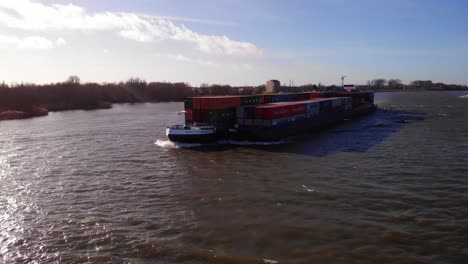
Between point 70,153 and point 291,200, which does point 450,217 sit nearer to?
point 291,200

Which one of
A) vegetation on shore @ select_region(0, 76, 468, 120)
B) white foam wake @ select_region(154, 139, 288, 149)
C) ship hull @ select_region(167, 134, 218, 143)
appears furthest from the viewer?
vegetation on shore @ select_region(0, 76, 468, 120)

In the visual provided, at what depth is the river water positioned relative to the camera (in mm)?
12508

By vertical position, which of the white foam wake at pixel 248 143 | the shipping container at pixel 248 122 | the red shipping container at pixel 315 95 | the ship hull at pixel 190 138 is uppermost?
the red shipping container at pixel 315 95

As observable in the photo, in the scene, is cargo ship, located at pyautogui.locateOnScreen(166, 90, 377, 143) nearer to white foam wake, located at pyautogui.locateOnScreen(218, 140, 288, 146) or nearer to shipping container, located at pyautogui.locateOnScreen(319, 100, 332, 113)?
white foam wake, located at pyautogui.locateOnScreen(218, 140, 288, 146)

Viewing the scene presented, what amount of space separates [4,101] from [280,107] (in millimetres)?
86614

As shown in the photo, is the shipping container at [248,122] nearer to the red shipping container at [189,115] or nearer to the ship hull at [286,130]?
the ship hull at [286,130]

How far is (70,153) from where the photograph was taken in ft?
102

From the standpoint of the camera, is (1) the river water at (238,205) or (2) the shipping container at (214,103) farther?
(2) the shipping container at (214,103)

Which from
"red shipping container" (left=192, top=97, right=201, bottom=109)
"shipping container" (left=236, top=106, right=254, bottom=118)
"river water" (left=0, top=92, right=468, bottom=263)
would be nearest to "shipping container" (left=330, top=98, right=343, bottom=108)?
"shipping container" (left=236, top=106, right=254, bottom=118)

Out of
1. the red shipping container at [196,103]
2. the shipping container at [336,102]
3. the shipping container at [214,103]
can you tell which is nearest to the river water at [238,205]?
the shipping container at [214,103]

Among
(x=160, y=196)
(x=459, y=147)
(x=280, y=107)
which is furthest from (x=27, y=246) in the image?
(x=459, y=147)

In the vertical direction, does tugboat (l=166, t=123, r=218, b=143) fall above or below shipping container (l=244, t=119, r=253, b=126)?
below

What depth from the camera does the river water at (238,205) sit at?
12.5 m

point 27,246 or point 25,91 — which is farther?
point 25,91
